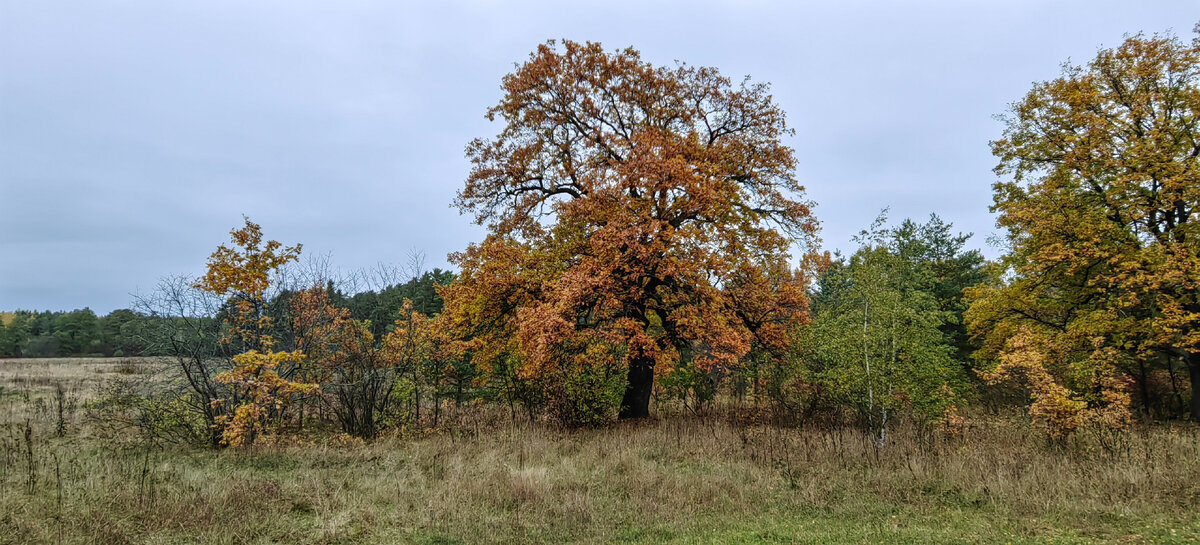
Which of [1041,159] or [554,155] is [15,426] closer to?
[554,155]

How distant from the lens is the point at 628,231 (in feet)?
38.6

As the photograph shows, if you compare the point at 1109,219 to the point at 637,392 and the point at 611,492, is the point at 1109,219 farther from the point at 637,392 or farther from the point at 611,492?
the point at 611,492

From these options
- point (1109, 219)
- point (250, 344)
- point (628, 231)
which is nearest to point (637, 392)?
point (628, 231)

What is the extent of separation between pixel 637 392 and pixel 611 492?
274 inches

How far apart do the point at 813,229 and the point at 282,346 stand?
14.2m

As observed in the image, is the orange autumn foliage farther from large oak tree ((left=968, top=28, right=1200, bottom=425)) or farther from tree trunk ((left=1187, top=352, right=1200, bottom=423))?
tree trunk ((left=1187, top=352, right=1200, bottom=423))

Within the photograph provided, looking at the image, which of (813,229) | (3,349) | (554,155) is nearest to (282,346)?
(554,155)

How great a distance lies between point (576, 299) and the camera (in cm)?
1172

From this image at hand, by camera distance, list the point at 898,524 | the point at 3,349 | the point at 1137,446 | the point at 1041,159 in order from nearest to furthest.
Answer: the point at 898,524 < the point at 1137,446 < the point at 1041,159 < the point at 3,349

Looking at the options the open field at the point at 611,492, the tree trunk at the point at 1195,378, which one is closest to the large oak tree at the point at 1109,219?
the tree trunk at the point at 1195,378

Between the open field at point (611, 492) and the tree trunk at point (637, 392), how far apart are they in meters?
3.82

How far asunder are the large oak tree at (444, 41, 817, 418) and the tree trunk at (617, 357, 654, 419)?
4 cm

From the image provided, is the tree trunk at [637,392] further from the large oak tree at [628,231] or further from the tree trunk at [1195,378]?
the tree trunk at [1195,378]

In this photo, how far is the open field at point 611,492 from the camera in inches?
234
